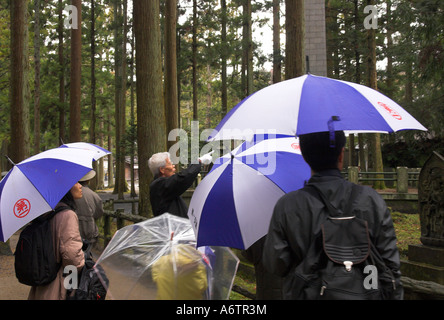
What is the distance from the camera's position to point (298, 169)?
137 inches

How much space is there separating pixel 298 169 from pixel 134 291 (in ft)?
5.08

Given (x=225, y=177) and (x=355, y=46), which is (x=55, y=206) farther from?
(x=355, y=46)

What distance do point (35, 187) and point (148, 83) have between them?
5936 millimetres

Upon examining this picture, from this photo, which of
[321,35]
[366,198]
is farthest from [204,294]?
[321,35]

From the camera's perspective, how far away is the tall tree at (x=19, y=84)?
40.8 feet

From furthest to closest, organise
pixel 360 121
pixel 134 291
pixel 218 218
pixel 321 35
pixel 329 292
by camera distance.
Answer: pixel 321 35, pixel 218 218, pixel 134 291, pixel 360 121, pixel 329 292

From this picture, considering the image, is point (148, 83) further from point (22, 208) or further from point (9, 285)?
point (22, 208)

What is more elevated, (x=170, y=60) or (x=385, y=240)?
(x=170, y=60)

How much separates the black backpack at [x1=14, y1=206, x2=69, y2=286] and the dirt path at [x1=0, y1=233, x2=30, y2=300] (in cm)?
430

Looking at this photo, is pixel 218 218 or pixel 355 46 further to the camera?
pixel 355 46

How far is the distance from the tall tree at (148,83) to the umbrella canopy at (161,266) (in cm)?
609

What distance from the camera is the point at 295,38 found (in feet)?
26.1

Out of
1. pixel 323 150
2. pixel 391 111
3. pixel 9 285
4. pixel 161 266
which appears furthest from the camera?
pixel 9 285

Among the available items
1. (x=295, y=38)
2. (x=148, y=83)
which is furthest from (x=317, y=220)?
(x=148, y=83)
